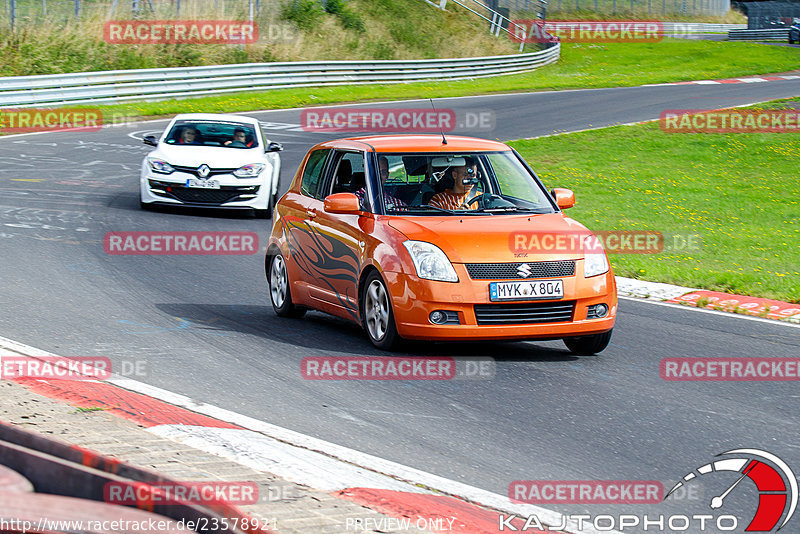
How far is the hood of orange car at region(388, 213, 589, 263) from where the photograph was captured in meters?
8.00

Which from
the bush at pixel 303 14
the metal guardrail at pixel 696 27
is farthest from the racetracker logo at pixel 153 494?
the metal guardrail at pixel 696 27

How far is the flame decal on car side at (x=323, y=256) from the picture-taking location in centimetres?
888

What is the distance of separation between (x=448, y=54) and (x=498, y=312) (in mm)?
45525

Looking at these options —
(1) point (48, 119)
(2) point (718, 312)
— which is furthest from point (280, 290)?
(1) point (48, 119)

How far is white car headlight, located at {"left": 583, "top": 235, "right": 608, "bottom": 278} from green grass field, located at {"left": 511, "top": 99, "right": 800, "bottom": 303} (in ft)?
12.8

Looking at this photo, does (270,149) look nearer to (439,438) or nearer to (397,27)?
(439,438)

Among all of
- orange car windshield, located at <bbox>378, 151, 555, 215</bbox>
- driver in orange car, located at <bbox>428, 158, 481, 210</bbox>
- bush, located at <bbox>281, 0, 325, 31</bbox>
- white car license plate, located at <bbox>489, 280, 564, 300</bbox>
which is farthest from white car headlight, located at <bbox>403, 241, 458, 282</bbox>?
bush, located at <bbox>281, 0, 325, 31</bbox>

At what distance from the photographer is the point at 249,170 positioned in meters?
16.6

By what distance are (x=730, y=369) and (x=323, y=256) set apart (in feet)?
11.5

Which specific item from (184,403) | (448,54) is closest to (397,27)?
(448,54)

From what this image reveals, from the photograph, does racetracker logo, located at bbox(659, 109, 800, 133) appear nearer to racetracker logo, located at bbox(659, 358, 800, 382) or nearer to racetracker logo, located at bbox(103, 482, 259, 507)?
racetracker logo, located at bbox(659, 358, 800, 382)

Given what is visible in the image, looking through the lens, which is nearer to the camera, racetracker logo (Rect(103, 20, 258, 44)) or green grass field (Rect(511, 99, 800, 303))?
green grass field (Rect(511, 99, 800, 303))

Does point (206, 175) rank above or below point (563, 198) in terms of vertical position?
below

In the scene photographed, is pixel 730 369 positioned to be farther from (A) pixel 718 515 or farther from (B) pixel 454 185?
(A) pixel 718 515
